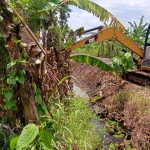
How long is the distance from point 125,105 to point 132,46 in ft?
9.31

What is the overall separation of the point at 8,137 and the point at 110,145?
8.11 ft

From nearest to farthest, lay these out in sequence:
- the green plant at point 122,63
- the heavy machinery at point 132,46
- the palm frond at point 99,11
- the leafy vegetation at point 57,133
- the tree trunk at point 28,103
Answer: the leafy vegetation at point 57,133, the tree trunk at point 28,103, the palm frond at point 99,11, the heavy machinery at point 132,46, the green plant at point 122,63

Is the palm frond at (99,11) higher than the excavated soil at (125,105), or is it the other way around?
the palm frond at (99,11)

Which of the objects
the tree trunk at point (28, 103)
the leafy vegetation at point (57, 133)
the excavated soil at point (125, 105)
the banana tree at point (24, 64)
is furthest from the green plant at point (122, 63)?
the tree trunk at point (28, 103)

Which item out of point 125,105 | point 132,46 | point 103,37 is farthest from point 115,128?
point 132,46

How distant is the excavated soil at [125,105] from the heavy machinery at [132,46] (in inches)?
26.7

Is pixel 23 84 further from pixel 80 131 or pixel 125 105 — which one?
pixel 125 105

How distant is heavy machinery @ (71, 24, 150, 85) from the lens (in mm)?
7391

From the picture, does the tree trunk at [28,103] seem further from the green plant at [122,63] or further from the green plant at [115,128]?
the green plant at [122,63]

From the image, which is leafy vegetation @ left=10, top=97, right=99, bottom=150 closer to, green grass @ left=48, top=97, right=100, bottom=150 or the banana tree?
green grass @ left=48, top=97, right=100, bottom=150

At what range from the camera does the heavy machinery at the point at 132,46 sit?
24.2 feet

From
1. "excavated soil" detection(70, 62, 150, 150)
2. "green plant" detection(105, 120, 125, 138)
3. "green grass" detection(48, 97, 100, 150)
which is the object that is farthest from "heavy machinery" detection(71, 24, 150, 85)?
"green grass" detection(48, 97, 100, 150)

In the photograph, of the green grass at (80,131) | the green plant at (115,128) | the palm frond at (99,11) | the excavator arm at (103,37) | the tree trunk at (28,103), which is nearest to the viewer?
the tree trunk at (28,103)

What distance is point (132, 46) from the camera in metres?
8.26
